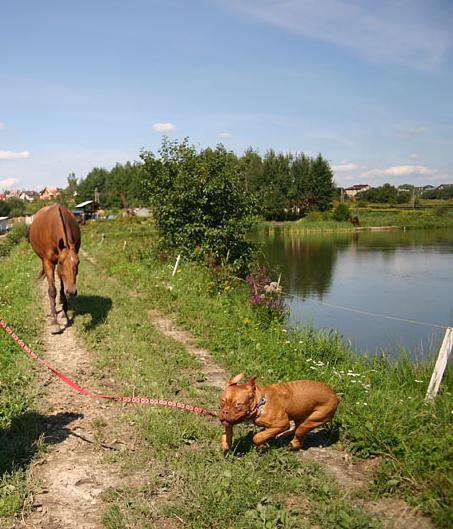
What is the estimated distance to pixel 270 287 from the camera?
12125mm

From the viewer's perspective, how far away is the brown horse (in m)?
8.48

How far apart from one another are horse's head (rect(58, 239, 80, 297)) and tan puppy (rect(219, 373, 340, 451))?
481 centimetres

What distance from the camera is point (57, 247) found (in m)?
9.28

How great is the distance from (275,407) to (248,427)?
3.30 feet

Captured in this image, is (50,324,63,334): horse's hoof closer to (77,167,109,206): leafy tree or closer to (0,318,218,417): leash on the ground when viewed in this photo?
(0,318,218,417): leash on the ground

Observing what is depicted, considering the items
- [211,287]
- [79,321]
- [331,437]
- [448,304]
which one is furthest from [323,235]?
[331,437]

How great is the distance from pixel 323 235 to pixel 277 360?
170 ft

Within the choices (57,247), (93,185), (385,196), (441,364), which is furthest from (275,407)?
(93,185)

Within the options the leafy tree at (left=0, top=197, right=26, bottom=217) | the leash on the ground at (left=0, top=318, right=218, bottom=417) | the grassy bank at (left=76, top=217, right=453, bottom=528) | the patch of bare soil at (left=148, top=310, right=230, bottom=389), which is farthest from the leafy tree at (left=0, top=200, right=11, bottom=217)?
the leash on the ground at (left=0, top=318, right=218, bottom=417)

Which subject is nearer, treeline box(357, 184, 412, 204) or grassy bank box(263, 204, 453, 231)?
grassy bank box(263, 204, 453, 231)

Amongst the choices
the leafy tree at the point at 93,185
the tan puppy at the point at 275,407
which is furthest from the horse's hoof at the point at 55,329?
the leafy tree at the point at 93,185

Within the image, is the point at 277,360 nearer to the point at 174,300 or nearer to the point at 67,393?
the point at 67,393

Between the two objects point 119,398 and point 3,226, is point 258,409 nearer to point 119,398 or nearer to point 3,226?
point 119,398

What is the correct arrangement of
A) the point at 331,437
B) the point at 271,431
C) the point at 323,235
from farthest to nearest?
the point at 323,235 < the point at 331,437 < the point at 271,431
